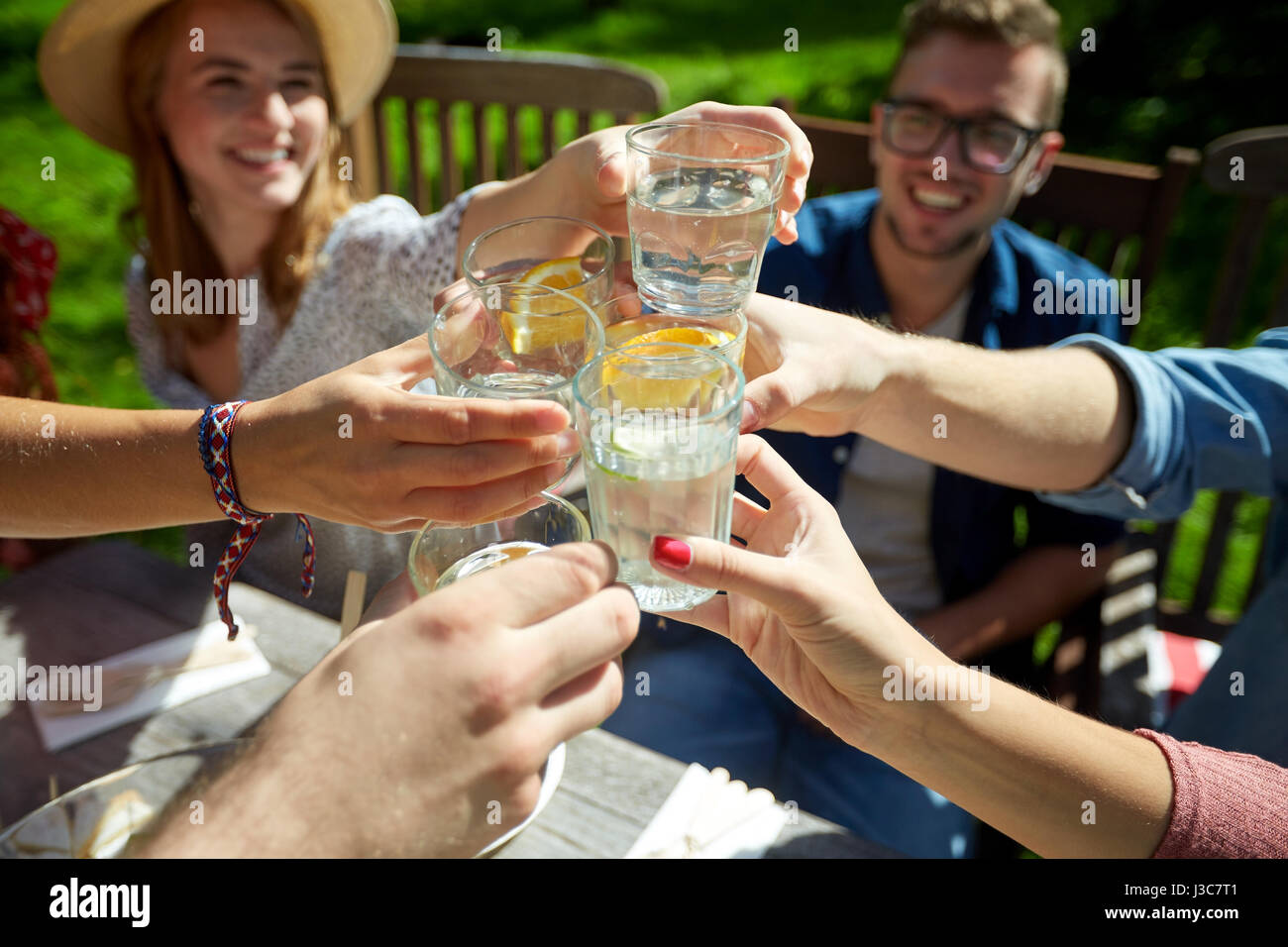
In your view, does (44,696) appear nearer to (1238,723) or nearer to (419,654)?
(419,654)

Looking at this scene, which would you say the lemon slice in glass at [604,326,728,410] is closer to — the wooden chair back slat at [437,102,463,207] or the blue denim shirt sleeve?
the blue denim shirt sleeve

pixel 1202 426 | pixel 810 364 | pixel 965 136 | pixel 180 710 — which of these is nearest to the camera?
pixel 810 364

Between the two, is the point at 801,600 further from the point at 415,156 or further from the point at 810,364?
the point at 415,156

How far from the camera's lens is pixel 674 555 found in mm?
1062

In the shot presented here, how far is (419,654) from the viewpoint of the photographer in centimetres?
96

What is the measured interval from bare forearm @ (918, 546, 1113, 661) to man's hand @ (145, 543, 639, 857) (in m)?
1.58

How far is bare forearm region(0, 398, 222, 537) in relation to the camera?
1459mm

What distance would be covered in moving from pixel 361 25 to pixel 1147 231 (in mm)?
2102

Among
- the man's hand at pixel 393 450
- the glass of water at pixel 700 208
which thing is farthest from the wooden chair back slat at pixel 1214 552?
the man's hand at pixel 393 450

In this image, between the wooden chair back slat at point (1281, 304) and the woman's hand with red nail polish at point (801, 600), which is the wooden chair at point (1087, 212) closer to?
the wooden chair back slat at point (1281, 304)

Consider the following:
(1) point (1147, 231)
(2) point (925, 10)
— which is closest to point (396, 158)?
(2) point (925, 10)

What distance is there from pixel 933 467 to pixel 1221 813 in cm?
125

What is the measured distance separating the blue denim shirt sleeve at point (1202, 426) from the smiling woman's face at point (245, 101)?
6.56ft

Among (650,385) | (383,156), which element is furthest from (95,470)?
(383,156)
